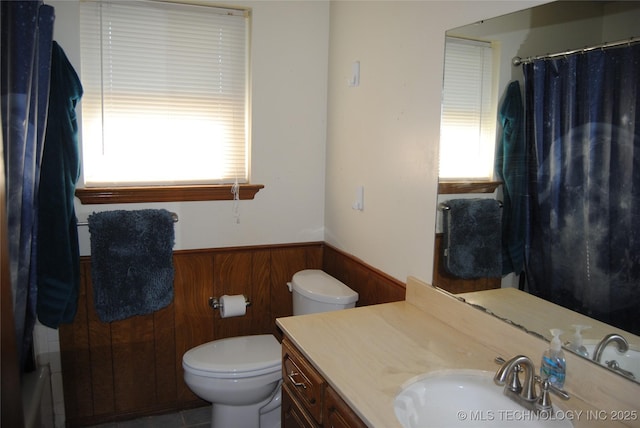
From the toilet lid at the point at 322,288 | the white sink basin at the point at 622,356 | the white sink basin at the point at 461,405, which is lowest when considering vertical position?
the white sink basin at the point at 461,405

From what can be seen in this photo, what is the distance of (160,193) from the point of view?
2.41m

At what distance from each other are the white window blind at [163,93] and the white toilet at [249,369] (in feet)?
2.43

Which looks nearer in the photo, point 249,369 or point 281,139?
point 249,369

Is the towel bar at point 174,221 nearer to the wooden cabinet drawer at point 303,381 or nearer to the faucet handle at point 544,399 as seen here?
the wooden cabinet drawer at point 303,381

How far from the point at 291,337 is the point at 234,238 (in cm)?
107

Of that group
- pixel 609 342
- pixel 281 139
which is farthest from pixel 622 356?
pixel 281 139

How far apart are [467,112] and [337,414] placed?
105 centimetres

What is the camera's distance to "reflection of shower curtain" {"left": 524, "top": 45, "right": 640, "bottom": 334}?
1.18 meters

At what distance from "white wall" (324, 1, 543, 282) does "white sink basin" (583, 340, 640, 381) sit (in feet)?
2.21

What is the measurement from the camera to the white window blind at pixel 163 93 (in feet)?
7.50

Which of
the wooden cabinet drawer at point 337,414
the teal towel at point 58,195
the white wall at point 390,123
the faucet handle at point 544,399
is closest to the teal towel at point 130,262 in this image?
the teal towel at point 58,195

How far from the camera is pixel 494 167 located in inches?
63.2

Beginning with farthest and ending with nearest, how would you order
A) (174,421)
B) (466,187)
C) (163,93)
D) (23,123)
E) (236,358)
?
(174,421), (163,93), (236,358), (466,187), (23,123)

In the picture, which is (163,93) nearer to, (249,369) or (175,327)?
(175,327)
